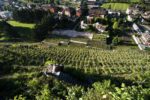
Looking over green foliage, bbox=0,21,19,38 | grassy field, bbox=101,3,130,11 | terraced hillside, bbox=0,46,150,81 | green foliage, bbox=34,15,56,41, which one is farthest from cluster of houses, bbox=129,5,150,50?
green foliage, bbox=0,21,19,38

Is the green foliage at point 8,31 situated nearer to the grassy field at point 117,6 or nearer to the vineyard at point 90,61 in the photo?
the vineyard at point 90,61

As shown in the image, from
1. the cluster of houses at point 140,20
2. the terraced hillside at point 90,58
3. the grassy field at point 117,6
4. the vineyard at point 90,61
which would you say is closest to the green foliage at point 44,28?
the vineyard at point 90,61

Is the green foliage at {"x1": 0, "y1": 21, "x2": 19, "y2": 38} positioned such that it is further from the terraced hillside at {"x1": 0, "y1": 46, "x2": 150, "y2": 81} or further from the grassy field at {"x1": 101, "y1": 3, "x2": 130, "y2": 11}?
the grassy field at {"x1": 101, "y1": 3, "x2": 130, "y2": 11}

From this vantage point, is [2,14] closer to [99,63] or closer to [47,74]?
[99,63]

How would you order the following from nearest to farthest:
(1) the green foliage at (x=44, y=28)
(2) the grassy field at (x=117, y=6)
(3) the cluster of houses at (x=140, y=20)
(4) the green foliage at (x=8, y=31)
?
(3) the cluster of houses at (x=140, y=20)
(4) the green foliage at (x=8, y=31)
(1) the green foliage at (x=44, y=28)
(2) the grassy field at (x=117, y=6)

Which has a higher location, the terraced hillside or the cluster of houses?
the terraced hillside

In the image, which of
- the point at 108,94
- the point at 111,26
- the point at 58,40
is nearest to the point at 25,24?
the point at 58,40

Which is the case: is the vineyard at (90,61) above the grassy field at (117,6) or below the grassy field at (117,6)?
above

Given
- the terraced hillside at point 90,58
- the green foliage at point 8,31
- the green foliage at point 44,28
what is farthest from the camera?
the green foliage at point 44,28

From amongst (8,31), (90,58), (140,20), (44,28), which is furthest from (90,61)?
(140,20)
